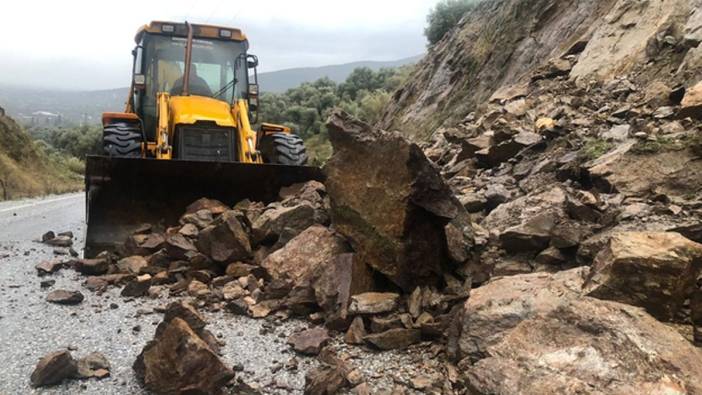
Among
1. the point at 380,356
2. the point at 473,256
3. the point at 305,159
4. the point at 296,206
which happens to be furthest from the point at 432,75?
the point at 380,356

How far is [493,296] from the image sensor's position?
12.0 ft

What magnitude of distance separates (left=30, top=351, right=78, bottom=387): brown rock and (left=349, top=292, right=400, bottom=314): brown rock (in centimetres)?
184

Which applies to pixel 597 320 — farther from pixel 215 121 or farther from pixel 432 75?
pixel 432 75

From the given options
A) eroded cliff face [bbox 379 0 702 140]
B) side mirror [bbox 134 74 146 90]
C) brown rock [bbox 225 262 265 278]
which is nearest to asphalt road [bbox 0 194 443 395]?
brown rock [bbox 225 262 265 278]

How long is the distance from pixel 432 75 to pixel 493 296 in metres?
13.6

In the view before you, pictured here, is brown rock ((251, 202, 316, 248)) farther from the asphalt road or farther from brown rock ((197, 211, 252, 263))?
the asphalt road

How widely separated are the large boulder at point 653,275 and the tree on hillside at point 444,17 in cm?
2168

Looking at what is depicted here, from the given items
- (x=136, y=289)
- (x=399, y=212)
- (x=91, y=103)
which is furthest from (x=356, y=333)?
(x=91, y=103)

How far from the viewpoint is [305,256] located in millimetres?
5176

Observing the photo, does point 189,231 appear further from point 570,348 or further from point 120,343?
point 570,348

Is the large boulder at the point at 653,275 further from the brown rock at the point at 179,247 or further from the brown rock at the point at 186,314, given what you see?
the brown rock at the point at 179,247

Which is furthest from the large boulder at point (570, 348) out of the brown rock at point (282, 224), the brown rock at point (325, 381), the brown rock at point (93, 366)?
the brown rock at point (282, 224)

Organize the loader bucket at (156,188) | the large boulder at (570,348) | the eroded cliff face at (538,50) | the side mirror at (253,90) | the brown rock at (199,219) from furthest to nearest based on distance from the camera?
the side mirror at (253,90), the eroded cliff face at (538,50), the loader bucket at (156,188), the brown rock at (199,219), the large boulder at (570,348)

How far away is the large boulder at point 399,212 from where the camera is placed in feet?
14.6
